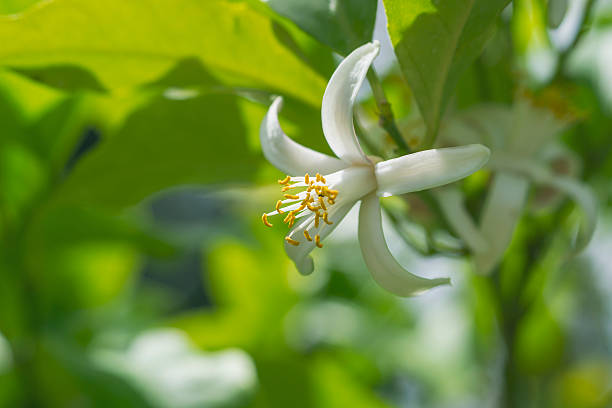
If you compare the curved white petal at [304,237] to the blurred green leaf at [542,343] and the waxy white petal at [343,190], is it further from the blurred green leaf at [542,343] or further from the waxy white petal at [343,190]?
the blurred green leaf at [542,343]

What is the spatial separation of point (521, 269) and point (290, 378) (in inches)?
11.0

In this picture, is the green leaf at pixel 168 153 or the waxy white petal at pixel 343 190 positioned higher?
the green leaf at pixel 168 153

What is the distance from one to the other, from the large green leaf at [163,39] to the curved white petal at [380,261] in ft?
0.38

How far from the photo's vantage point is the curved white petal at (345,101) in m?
0.31

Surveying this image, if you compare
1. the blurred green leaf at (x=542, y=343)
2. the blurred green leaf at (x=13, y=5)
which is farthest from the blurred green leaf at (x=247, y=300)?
the blurred green leaf at (x=13, y=5)

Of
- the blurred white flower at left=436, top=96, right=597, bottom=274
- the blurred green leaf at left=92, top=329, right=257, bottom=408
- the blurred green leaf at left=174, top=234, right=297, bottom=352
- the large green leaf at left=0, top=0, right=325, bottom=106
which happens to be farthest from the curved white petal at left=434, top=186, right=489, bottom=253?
the blurred green leaf at left=174, top=234, right=297, bottom=352

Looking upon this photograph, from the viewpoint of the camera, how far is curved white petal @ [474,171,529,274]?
41 centimetres

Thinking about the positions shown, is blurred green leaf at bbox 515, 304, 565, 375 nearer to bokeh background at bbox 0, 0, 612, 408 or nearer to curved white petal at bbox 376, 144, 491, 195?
bokeh background at bbox 0, 0, 612, 408

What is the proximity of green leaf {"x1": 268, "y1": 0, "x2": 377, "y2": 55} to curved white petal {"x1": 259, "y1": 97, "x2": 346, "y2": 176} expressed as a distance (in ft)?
0.20

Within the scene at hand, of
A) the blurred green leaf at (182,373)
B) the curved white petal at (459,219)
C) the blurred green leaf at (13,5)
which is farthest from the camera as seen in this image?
the blurred green leaf at (182,373)

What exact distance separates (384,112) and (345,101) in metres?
0.03

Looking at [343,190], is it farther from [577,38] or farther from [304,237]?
[577,38]

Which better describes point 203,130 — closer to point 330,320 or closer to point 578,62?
point 578,62

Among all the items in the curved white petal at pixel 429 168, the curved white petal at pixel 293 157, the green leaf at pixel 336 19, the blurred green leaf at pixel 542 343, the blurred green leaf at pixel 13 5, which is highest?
the blurred green leaf at pixel 13 5
